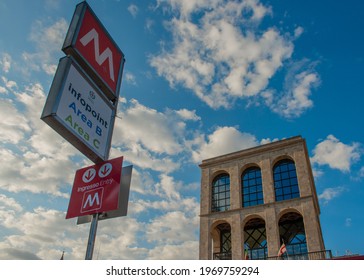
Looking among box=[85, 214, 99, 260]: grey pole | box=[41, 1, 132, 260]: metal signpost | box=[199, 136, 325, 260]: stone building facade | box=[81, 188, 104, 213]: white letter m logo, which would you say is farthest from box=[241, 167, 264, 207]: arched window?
box=[85, 214, 99, 260]: grey pole

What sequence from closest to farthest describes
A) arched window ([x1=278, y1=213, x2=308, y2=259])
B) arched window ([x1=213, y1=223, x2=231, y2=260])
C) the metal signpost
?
the metal signpost, arched window ([x1=278, y1=213, x2=308, y2=259]), arched window ([x1=213, y1=223, x2=231, y2=260])

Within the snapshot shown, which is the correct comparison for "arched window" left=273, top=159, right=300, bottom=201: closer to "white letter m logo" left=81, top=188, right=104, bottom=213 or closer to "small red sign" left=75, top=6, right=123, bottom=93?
"small red sign" left=75, top=6, right=123, bottom=93

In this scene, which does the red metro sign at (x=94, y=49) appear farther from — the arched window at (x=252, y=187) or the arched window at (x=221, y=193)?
the arched window at (x=221, y=193)

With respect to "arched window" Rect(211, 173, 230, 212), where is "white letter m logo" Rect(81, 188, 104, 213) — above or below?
below

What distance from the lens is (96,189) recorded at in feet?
26.5

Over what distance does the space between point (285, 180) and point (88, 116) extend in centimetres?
2670

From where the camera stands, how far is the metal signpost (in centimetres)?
759

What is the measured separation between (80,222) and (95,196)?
0.80 m

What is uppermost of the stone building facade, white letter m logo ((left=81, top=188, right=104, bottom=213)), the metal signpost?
the stone building facade

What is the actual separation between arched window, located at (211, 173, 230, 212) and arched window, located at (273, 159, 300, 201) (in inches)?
201

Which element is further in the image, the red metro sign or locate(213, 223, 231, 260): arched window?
locate(213, 223, 231, 260): arched window

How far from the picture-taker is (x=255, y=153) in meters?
33.5

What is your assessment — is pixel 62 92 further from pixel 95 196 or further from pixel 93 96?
pixel 95 196
